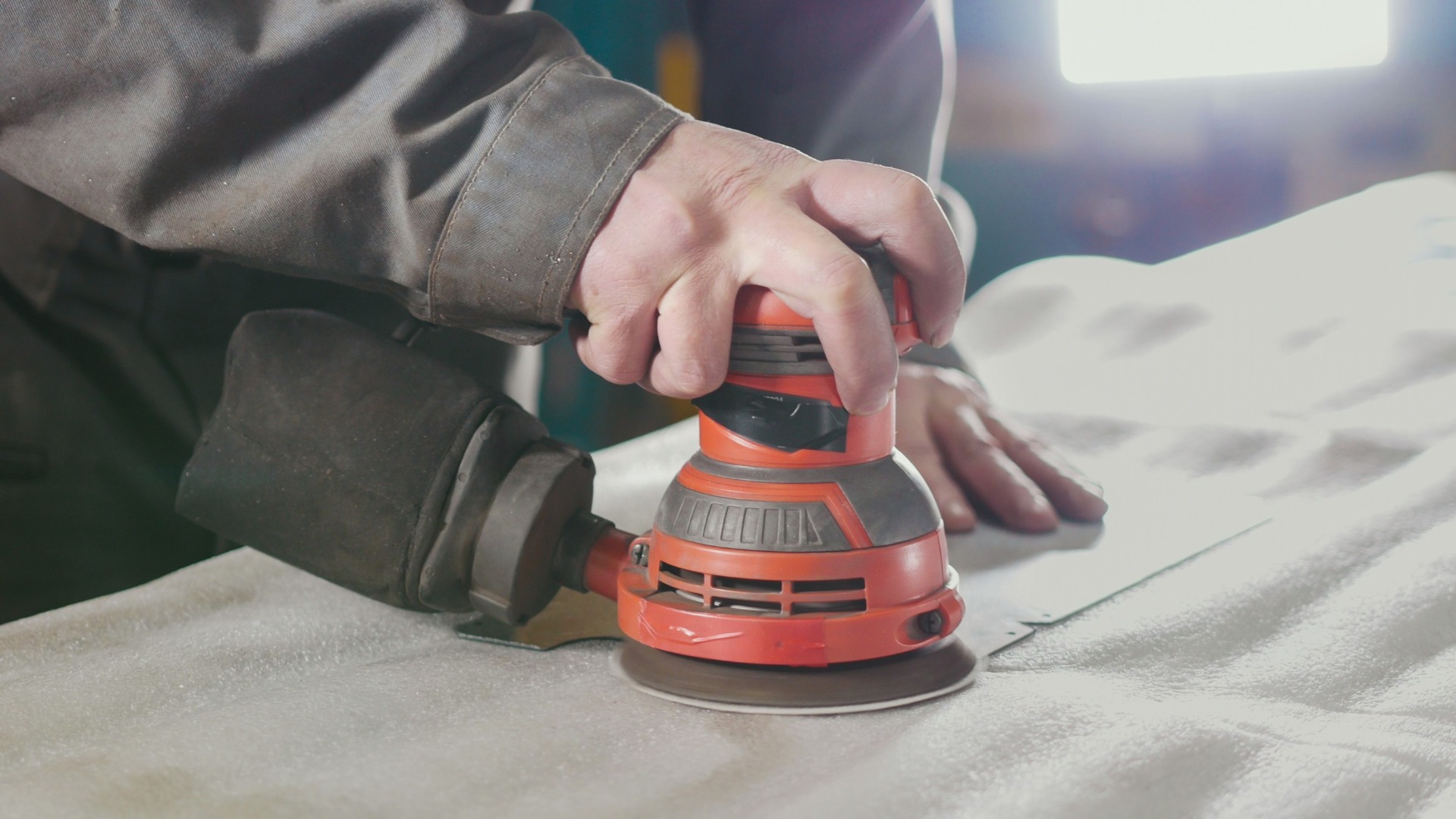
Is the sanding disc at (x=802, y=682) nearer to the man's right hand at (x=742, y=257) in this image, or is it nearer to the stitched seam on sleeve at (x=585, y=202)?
the man's right hand at (x=742, y=257)

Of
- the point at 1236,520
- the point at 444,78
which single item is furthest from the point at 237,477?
the point at 1236,520

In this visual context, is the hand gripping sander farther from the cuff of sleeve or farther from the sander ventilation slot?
the cuff of sleeve

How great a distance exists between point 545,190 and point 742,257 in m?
0.16

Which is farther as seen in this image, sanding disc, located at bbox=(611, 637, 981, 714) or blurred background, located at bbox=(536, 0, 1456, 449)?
blurred background, located at bbox=(536, 0, 1456, 449)

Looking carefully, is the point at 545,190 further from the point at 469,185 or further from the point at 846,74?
the point at 846,74

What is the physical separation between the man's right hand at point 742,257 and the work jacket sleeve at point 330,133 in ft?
0.10

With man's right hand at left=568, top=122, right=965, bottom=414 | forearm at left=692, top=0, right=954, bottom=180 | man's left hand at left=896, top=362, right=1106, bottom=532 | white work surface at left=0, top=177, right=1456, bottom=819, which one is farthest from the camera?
forearm at left=692, top=0, right=954, bottom=180

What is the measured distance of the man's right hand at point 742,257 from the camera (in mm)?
802

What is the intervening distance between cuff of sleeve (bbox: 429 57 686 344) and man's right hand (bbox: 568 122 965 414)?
0.05ft

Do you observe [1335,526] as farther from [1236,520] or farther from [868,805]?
[868,805]

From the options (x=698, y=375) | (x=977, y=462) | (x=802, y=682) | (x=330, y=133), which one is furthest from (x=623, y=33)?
(x=802, y=682)

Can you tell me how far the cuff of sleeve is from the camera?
849 millimetres

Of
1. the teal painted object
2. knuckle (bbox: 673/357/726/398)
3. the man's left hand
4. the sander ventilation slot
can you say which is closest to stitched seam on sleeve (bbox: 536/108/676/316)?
knuckle (bbox: 673/357/726/398)

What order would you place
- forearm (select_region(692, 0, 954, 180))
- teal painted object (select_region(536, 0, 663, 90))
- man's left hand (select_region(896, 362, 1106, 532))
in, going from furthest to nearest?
1. teal painted object (select_region(536, 0, 663, 90))
2. forearm (select_region(692, 0, 954, 180))
3. man's left hand (select_region(896, 362, 1106, 532))
